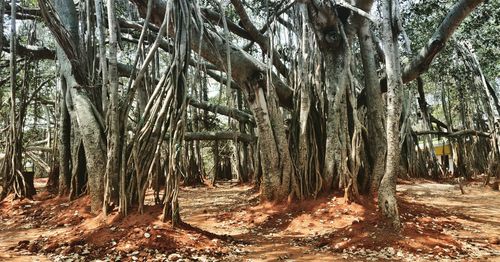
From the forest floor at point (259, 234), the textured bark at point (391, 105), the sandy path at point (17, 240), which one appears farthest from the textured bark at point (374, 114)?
the sandy path at point (17, 240)

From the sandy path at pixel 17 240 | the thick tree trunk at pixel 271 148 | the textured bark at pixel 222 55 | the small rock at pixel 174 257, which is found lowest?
the small rock at pixel 174 257

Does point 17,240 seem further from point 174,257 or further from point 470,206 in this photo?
point 470,206

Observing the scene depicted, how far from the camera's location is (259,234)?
4008 mm

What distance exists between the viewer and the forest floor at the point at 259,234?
2963 mm

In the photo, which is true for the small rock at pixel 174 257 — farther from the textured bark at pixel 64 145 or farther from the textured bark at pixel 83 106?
the textured bark at pixel 64 145

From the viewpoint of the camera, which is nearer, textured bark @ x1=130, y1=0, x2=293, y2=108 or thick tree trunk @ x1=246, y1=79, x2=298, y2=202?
textured bark @ x1=130, y1=0, x2=293, y2=108

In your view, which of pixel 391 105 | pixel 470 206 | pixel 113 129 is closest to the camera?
pixel 391 105

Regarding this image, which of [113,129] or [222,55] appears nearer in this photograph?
[113,129]

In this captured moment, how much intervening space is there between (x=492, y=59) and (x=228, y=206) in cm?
611

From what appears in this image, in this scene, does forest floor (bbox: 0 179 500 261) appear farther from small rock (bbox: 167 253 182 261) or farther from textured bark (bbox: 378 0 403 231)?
textured bark (bbox: 378 0 403 231)

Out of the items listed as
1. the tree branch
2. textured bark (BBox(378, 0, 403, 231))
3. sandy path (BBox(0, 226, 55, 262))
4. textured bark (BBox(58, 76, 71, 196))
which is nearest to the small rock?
sandy path (BBox(0, 226, 55, 262))

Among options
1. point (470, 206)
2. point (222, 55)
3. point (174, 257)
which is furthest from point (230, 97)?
point (470, 206)

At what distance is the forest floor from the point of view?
2963mm

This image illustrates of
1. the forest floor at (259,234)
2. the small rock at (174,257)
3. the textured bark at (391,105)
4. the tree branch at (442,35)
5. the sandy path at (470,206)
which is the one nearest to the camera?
the small rock at (174,257)
